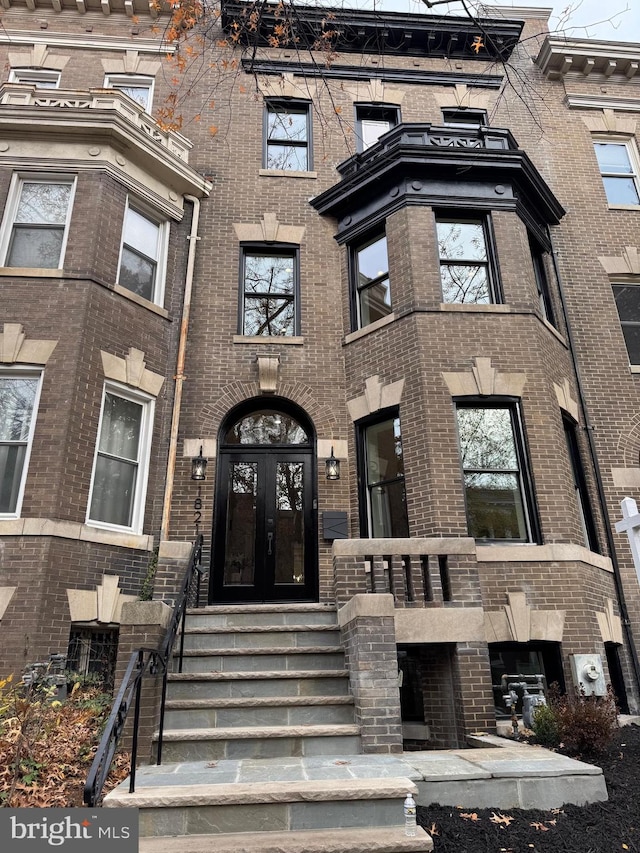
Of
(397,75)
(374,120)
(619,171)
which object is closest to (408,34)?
(397,75)

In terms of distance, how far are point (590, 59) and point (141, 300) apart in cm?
1103

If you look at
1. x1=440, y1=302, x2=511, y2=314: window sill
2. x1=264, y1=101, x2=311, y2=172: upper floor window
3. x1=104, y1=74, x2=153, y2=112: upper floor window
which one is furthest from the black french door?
x1=104, y1=74, x2=153, y2=112: upper floor window

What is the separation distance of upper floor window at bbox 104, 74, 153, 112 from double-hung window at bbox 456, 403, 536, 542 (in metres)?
9.13

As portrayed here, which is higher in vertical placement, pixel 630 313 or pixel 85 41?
pixel 85 41

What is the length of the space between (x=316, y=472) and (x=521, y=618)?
3.68 metres

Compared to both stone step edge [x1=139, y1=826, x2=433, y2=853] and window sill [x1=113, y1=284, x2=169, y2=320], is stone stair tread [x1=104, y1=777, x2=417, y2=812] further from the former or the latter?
window sill [x1=113, y1=284, x2=169, y2=320]

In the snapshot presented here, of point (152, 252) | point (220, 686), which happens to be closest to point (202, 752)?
point (220, 686)

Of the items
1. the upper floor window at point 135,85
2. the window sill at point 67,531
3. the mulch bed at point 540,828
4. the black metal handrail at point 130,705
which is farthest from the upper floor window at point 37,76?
the mulch bed at point 540,828

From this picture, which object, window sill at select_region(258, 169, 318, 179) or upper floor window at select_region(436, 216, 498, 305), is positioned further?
window sill at select_region(258, 169, 318, 179)

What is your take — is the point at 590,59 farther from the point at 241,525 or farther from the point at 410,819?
the point at 410,819

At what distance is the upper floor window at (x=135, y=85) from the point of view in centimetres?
1220

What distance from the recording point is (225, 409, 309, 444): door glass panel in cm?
989

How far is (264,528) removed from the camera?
9.32 m

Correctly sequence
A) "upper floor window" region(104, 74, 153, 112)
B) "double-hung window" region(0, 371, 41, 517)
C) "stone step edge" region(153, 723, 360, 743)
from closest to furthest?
"stone step edge" region(153, 723, 360, 743) < "double-hung window" region(0, 371, 41, 517) < "upper floor window" region(104, 74, 153, 112)
